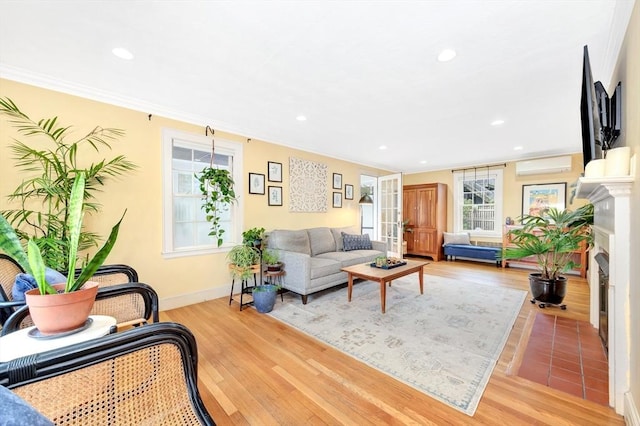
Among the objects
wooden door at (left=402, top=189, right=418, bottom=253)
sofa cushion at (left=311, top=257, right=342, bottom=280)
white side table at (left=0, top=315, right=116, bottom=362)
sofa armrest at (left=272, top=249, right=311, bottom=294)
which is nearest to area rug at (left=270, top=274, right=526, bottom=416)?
sofa armrest at (left=272, top=249, right=311, bottom=294)

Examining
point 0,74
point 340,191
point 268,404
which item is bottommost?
point 268,404

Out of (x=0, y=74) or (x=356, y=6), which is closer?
(x=356, y=6)

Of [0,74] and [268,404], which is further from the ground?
[0,74]

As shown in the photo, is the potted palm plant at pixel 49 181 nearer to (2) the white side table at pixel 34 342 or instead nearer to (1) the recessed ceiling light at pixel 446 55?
(2) the white side table at pixel 34 342

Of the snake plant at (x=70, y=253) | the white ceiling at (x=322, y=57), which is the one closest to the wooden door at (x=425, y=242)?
the white ceiling at (x=322, y=57)

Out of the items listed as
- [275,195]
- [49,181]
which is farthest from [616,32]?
[49,181]

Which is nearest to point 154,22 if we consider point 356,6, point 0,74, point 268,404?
point 356,6

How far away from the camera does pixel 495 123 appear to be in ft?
11.5

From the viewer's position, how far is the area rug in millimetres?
1870

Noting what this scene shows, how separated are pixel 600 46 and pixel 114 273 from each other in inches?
158

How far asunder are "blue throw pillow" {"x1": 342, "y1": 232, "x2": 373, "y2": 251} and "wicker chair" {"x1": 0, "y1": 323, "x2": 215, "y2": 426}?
3.81 metres

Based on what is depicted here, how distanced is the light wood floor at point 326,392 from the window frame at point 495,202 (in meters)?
4.23

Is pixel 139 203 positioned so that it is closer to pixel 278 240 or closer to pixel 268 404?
pixel 278 240

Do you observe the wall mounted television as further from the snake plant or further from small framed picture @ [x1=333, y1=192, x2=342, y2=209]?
small framed picture @ [x1=333, y1=192, x2=342, y2=209]
